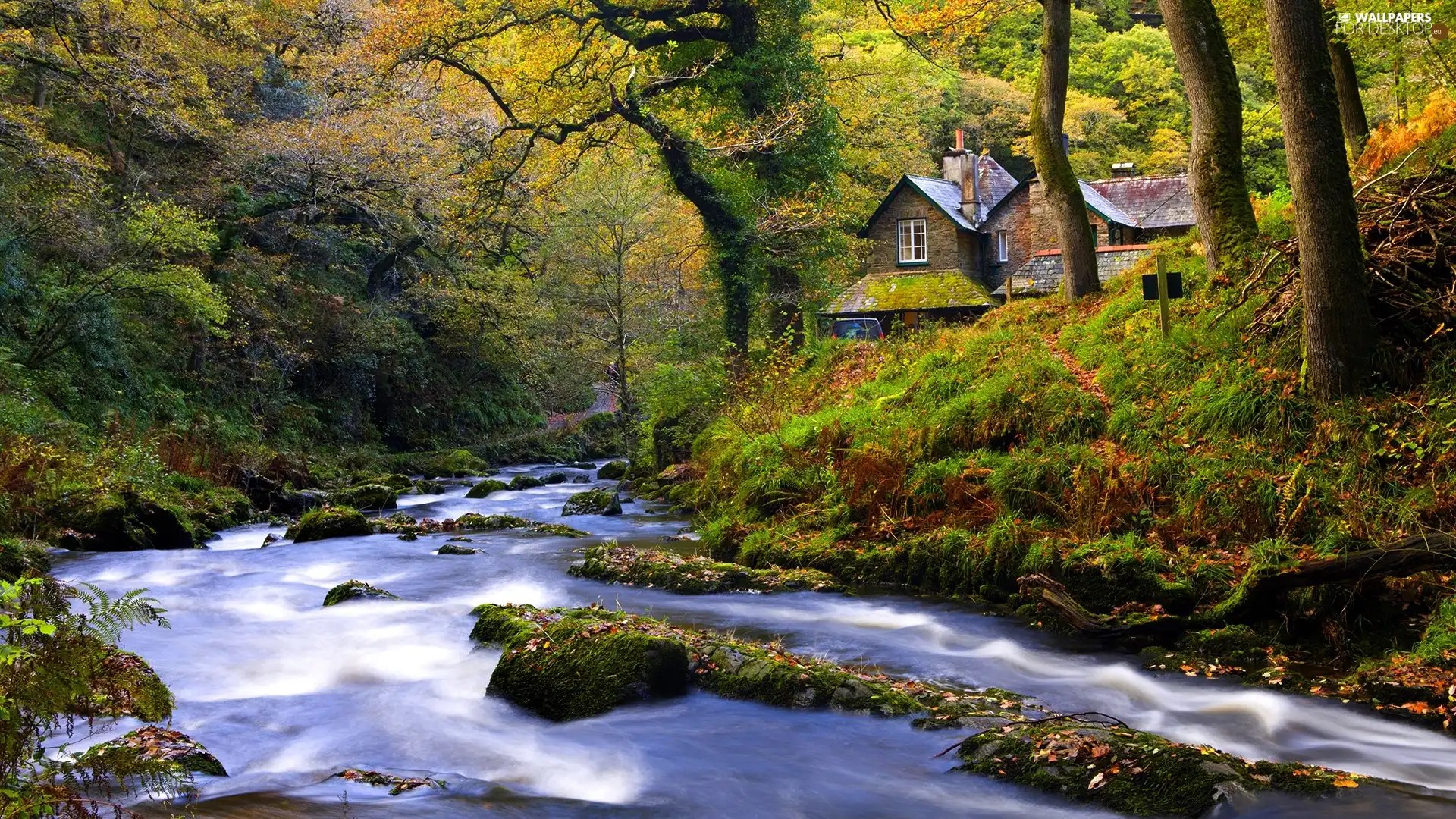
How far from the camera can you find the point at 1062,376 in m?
12.7

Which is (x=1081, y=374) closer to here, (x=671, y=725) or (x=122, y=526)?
(x=671, y=725)

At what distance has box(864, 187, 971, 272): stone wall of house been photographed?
41.9 metres

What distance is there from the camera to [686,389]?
71.7 feet

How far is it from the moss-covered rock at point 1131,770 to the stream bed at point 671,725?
4.7 inches

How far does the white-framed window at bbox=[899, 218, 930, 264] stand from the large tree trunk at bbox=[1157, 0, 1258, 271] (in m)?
28.8

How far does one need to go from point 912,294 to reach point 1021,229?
883 cm

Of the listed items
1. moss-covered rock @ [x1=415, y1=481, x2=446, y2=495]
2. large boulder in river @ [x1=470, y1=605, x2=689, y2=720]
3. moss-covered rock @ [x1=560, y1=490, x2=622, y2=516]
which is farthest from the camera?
moss-covered rock @ [x1=415, y1=481, x2=446, y2=495]

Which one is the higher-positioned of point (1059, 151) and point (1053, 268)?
point (1059, 151)

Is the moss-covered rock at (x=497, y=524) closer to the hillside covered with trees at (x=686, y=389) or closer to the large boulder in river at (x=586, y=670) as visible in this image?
the hillside covered with trees at (x=686, y=389)

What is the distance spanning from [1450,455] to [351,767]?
8.40m

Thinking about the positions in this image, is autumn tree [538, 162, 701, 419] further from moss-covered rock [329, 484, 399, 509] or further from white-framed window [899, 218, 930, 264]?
moss-covered rock [329, 484, 399, 509]

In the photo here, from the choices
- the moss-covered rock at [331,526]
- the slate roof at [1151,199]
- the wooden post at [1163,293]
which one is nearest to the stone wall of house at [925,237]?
the slate roof at [1151,199]

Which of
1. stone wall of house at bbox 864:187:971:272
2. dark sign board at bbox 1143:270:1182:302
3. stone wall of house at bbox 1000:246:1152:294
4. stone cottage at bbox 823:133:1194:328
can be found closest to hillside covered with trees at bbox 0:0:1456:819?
dark sign board at bbox 1143:270:1182:302

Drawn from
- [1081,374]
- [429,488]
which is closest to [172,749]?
[1081,374]
